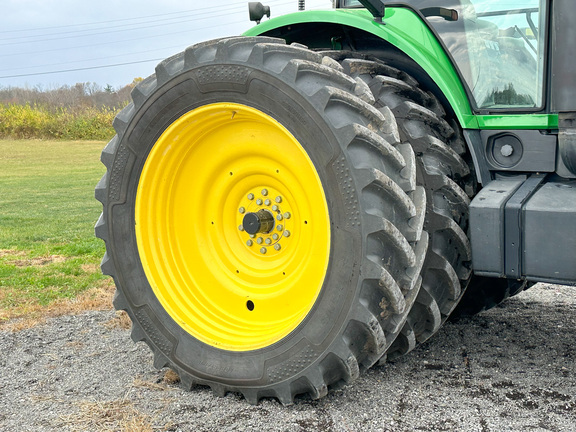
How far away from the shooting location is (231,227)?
319 centimetres

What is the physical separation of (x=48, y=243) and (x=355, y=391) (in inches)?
218

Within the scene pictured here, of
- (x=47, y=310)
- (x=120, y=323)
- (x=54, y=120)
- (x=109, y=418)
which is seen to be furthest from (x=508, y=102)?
(x=54, y=120)

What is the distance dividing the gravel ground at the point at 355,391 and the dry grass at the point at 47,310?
0.34 m

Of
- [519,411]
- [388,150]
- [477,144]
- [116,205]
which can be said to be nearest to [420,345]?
[519,411]

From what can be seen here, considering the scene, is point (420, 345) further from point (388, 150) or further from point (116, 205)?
point (116, 205)

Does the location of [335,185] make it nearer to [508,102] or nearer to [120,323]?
[508,102]

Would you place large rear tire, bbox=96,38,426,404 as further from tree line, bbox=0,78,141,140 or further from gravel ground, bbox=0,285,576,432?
tree line, bbox=0,78,141,140

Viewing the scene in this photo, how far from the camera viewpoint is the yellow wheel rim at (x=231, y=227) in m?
2.82

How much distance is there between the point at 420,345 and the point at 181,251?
51.0 inches

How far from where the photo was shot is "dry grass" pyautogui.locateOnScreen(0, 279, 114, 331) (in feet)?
13.7

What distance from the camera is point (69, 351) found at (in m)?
3.65

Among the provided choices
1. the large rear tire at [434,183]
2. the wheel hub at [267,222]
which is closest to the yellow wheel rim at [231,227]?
the wheel hub at [267,222]

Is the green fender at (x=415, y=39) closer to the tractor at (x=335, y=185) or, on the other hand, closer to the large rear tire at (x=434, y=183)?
the tractor at (x=335, y=185)

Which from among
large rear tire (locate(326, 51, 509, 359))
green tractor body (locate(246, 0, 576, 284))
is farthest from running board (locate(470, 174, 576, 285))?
large rear tire (locate(326, 51, 509, 359))
